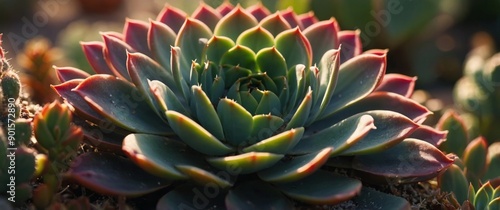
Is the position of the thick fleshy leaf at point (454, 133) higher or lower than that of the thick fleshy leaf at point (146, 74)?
lower

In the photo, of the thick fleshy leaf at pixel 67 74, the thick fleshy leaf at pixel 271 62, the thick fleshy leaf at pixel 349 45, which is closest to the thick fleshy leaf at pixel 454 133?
the thick fleshy leaf at pixel 349 45

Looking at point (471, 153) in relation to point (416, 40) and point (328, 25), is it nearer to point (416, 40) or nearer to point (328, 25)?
point (328, 25)

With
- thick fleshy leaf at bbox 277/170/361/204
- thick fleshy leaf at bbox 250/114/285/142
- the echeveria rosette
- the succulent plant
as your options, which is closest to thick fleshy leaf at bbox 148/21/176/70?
the echeveria rosette

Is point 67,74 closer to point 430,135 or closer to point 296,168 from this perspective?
point 296,168

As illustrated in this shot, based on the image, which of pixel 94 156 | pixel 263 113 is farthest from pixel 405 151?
pixel 94 156

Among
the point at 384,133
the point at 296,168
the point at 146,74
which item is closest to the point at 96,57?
the point at 146,74

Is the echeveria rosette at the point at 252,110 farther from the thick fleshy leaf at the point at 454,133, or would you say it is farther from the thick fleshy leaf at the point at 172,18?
the thick fleshy leaf at the point at 454,133

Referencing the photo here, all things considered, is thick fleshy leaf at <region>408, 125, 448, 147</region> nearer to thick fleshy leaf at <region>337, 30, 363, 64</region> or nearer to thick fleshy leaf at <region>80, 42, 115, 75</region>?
thick fleshy leaf at <region>337, 30, 363, 64</region>
